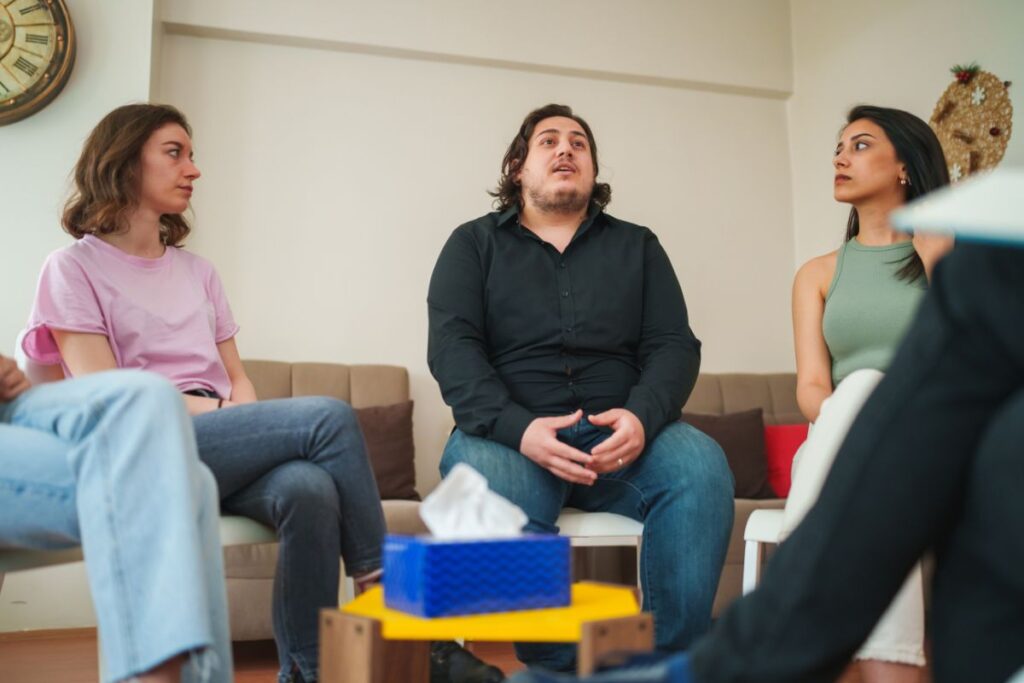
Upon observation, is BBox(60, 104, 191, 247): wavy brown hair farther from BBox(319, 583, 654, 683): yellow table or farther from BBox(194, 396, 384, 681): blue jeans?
BBox(319, 583, 654, 683): yellow table

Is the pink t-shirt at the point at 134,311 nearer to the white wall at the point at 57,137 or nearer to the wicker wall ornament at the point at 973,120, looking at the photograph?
the white wall at the point at 57,137

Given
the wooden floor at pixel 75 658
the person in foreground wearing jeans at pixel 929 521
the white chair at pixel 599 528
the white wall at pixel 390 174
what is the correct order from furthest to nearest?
the white wall at pixel 390 174
the wooden floor at pixel 75 658
the white chair at pixel 599 528
the person in foreground wearing jeans at pixel 929 521

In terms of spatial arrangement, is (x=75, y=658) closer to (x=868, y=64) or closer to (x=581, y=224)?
(x=581, y=224)

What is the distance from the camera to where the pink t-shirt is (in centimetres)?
169

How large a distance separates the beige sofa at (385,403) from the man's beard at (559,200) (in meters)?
0.99

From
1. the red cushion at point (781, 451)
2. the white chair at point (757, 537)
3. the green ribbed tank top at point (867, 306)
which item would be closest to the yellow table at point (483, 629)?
the white chair at point (757, 537)

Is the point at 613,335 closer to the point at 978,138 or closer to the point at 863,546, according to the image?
the point at 863,546

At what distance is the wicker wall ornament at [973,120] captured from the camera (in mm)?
3346

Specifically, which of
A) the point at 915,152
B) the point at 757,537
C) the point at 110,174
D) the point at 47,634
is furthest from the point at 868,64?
the point at 47,634

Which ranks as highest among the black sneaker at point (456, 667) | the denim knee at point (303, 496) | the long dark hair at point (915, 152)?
the long dark hair at point (915, 152)

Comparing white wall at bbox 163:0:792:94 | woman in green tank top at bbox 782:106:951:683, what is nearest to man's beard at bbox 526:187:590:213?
woman in green tank top at bbox 782:106:951:683

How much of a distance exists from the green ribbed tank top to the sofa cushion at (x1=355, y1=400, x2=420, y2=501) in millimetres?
1521

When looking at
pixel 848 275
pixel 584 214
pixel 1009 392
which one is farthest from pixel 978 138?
pixel 1009 392

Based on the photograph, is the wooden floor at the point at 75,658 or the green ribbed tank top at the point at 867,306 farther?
the wooden floor at the point at 75,658
